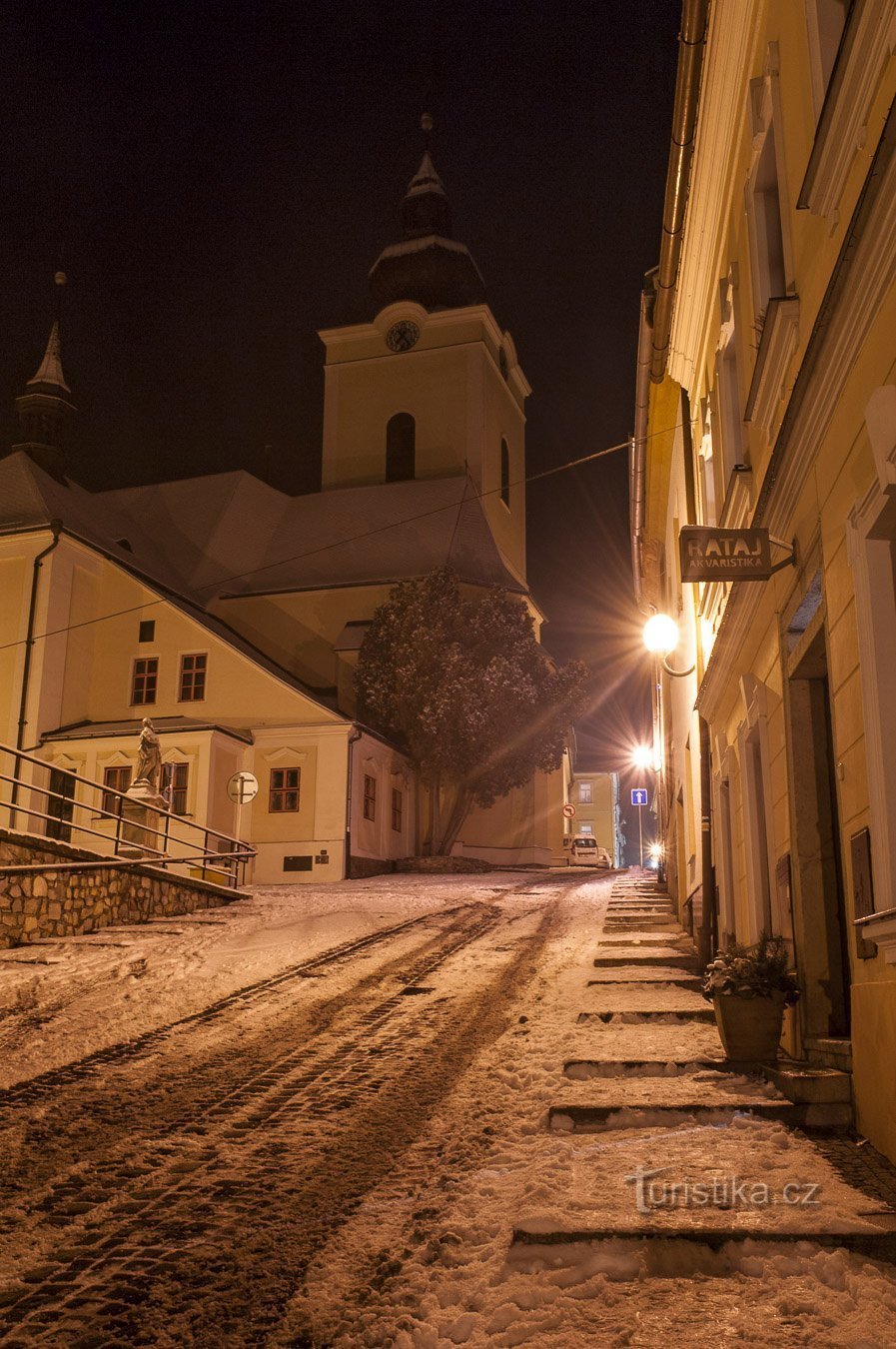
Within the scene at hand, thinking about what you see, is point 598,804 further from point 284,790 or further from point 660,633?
point 660,633

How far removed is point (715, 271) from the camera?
10.5 meters

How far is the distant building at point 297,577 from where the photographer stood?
96.9ft

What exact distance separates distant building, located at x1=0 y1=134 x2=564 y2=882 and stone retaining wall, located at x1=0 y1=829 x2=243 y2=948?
12172 millimetres

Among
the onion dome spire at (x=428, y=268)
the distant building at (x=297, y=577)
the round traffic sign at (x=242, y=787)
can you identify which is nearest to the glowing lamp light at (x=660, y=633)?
the round traffic sign at (x=242, y=787)

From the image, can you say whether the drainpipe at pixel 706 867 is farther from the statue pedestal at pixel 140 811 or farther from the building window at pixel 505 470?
the building window at pixel 505 470

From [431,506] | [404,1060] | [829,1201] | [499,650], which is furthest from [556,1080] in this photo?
[431,506]

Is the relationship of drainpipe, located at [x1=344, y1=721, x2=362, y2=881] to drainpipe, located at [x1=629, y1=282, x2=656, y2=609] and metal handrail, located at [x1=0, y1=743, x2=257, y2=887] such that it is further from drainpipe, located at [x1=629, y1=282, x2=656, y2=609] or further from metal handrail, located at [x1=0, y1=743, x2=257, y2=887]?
drainpipe, located at [x1=629, y1=282, x2=656, y2=609]

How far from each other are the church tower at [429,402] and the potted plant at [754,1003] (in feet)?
122

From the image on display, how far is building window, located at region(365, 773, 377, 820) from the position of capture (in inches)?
1196

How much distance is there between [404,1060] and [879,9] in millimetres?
6243

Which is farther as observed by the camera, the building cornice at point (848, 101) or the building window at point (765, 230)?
the building window at point (765, 230)

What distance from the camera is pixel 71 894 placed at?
547 inches

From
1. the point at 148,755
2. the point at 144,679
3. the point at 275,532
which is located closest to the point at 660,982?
the point at 148,755

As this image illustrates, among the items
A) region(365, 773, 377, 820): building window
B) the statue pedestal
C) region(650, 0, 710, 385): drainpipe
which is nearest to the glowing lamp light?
region(650, 0, 710, 385): drainpipe
